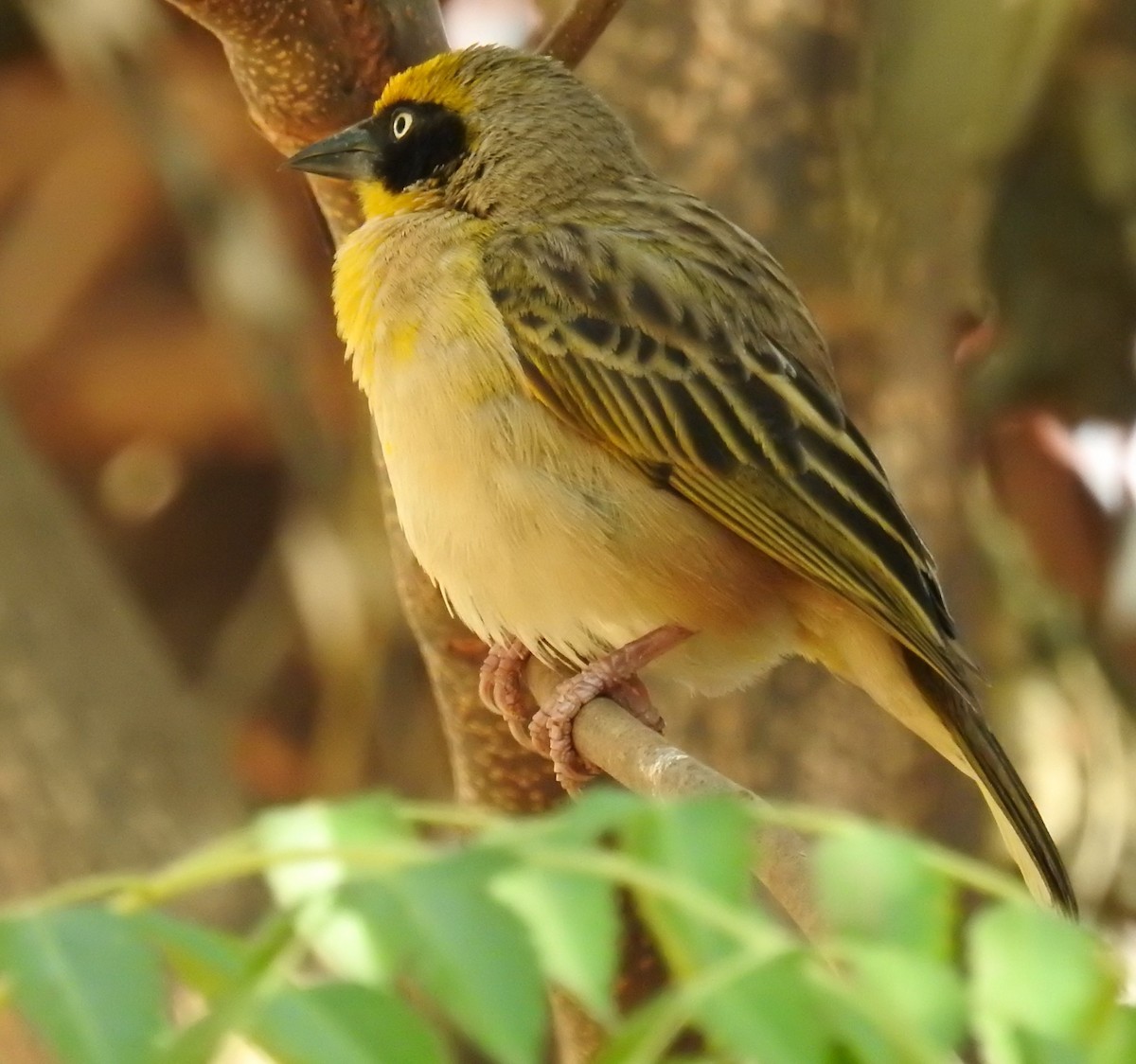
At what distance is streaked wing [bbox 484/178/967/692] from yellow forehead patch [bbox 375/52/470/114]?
35 centimetres

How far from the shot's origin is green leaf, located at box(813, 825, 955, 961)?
1.24m

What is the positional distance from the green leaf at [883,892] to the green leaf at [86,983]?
0.44m

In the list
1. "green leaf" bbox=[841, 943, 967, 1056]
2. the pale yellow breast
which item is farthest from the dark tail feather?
"green leaf" bbox=[841, 943, 967, 1056]

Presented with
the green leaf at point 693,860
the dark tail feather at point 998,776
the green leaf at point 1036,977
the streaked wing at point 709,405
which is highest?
the green leaf at point 693,860

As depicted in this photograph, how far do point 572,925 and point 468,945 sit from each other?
98 millimetres

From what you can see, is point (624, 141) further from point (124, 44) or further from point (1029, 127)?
point (124, 44)

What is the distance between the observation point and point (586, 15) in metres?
3.39

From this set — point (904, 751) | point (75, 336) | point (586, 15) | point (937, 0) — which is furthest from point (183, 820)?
point (75, 336)

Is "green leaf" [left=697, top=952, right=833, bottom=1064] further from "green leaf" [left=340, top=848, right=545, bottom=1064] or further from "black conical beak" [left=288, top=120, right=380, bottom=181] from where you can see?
"black conical beak" [left=288, top=120, right=380, bottom=181]

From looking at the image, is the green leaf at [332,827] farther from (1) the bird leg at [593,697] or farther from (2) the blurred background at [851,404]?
(2) the blurred background at [851,404]

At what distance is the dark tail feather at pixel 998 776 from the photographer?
297cm

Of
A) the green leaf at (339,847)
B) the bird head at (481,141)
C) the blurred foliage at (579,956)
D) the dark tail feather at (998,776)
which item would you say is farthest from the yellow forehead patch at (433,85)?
the blurred foliage at (579,956)

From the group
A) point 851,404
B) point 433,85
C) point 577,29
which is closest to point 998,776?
point 577,29

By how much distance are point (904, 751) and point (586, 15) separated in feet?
7.03
